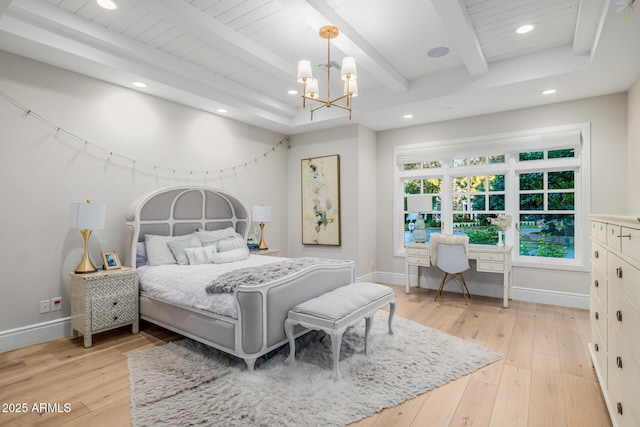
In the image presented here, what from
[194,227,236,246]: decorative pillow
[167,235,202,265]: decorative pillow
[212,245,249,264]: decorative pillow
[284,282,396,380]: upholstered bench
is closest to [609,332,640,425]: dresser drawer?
[284,282,396,380]: upholstered bench

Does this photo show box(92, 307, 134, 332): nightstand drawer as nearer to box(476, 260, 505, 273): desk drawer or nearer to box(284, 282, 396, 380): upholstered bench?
box(284, 282, 396, 380): upholstered bench

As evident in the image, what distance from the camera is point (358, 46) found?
304 cm

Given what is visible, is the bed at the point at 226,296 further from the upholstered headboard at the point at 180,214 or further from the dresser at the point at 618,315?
the dresser at the point at 618,315

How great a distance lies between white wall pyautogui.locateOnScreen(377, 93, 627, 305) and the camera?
3.75 m

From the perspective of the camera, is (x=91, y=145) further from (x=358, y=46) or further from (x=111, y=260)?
(x=358, y=46)

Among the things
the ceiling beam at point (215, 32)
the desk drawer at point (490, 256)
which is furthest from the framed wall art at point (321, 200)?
the desk drawer at point (490, 256)

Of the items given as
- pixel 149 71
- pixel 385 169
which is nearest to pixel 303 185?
pixel 385 169

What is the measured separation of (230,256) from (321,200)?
2.03 m

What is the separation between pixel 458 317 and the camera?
12.1 feet

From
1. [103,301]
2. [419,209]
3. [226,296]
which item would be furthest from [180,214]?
[419,209]

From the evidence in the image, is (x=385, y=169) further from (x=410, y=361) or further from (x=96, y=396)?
(x=96, y=396)

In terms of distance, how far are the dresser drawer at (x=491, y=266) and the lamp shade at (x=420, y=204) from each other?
3.21ft

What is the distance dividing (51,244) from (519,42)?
480 centimetres

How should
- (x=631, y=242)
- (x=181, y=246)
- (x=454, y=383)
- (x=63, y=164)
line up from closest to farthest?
(x=631, y=242) → (x=454, y=383) → (x=63, y=164) → (x=181, y=246)
